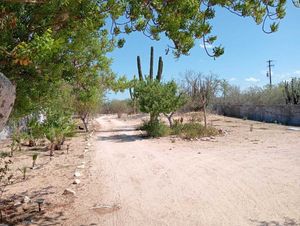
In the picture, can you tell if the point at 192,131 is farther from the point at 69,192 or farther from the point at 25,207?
the point at 25,207

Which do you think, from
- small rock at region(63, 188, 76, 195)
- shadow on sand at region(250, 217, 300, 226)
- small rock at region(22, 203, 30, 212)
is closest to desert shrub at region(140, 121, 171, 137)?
small rock at region(63, 188, 76, 195)

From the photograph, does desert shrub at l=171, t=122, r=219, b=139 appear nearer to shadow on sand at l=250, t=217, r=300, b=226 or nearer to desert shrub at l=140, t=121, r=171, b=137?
desert shrub at l=140, t=121, r=171, b=137

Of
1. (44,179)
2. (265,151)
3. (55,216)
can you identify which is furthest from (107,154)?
(55,216)

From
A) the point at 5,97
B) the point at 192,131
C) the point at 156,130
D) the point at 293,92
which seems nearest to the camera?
the point at 5,97

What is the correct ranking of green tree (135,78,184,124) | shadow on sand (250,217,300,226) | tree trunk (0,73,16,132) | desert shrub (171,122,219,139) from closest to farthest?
1. tree trunk (0,73,16,132)
2. shadow on sand (250,217,300,226)
3. desert shrub (171,122,219,139)
4. green tree (135,78,184,124)

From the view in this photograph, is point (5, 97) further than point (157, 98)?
No

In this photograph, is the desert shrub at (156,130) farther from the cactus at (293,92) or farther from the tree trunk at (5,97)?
the tree trunk at (5,97)

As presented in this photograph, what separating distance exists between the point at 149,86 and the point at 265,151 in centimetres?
971

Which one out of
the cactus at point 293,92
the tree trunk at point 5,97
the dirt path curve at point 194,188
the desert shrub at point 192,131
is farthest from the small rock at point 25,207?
the cactus at point 293,92

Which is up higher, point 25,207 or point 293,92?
→ point 293,92

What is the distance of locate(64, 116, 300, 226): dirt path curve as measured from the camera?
6.85 m

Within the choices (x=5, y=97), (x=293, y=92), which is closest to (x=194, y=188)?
(x=5, y=97)

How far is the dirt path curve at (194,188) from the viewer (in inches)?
270

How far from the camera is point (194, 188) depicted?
8.75 meters
